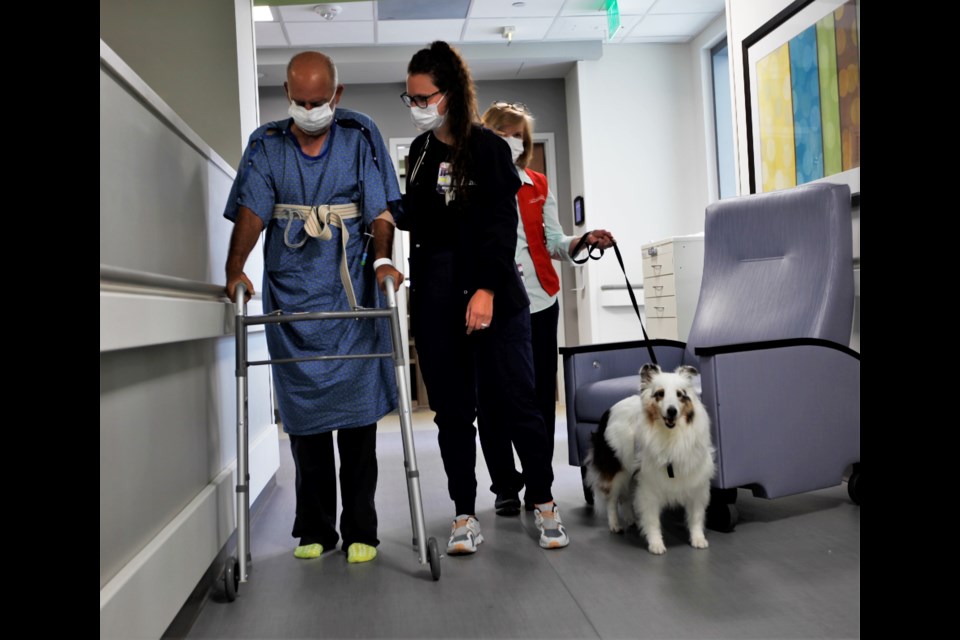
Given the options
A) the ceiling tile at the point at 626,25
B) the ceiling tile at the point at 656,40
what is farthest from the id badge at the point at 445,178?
the ceiling tile at the point at 656,40

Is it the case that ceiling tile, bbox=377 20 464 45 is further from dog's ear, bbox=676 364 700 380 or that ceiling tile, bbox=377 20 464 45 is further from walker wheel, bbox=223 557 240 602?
walker wheel, bbox=223 557 240 602

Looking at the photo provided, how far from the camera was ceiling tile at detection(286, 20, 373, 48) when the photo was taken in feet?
19.4

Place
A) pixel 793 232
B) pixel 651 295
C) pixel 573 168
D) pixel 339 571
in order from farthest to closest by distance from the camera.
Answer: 1. pixel 573 168
2. pixel 651 295
3. pixel 793 232
4. pixel 339 571

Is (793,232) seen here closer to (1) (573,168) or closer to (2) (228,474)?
(2) (228,474)

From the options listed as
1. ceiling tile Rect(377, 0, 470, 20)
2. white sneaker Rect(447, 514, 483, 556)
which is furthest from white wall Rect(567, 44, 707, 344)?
white sneaker Rect(447, 514, 483, 556)

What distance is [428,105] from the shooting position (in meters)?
2.28

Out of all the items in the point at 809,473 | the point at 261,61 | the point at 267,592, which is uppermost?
the point at 261,61

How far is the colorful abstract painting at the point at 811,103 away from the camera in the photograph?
3131 millimetres

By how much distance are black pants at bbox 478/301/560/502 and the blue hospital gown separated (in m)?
0.66

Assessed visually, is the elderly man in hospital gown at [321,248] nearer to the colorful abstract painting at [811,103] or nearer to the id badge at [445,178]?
the id badge at [445,178]

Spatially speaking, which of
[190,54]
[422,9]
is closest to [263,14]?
[422,9]

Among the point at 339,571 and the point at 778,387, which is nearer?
the point at 339,571

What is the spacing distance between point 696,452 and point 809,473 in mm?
508

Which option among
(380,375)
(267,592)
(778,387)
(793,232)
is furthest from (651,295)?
(267,592)
